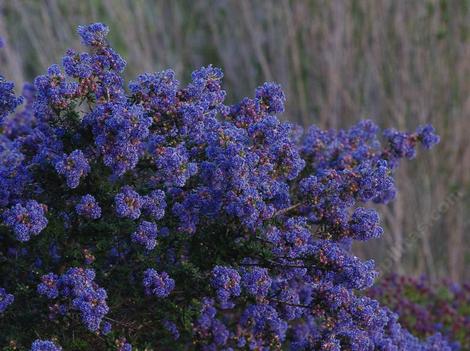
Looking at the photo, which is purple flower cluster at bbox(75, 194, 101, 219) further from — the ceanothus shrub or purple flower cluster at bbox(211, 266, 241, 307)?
purple flower cluster at bbox(211, 266, 241, 307)

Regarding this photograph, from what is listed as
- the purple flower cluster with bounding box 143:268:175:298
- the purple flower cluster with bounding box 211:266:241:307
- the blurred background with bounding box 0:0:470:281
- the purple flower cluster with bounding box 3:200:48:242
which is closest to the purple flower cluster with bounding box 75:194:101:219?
the purple flower cluster with bounding box 3:200:48:242

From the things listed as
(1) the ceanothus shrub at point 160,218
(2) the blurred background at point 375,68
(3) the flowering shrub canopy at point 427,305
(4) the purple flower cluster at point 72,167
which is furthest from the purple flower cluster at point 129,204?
(2) the blurred background at point 375,68

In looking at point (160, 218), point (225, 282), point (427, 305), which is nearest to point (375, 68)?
point (427, 305)

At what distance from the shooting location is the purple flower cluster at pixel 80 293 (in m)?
2.20

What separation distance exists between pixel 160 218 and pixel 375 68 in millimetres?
3146

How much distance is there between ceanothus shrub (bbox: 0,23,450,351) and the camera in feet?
7.61

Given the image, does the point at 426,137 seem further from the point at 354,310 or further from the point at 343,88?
the point at 343,88

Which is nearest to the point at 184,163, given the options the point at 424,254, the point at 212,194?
the point at 212,194

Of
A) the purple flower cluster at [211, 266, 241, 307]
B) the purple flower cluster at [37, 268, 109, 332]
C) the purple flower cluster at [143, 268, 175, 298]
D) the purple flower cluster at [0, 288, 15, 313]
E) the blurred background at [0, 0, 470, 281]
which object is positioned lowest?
the purple flower cluster at [0, 288, 15, 313]

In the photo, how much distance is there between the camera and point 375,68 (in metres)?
5.30

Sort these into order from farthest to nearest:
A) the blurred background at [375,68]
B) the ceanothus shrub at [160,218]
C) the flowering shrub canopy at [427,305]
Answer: the blurred background at [375,68] → the flowering shrub canopy at [427,305] → the ceanothus shrub at [160,218]

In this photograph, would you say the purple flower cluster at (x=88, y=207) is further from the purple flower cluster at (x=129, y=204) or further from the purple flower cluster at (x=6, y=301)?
the purple flower cluster at (x=6, y=301)

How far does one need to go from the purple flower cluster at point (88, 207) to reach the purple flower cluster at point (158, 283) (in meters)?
0.23

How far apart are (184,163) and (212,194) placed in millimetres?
158
